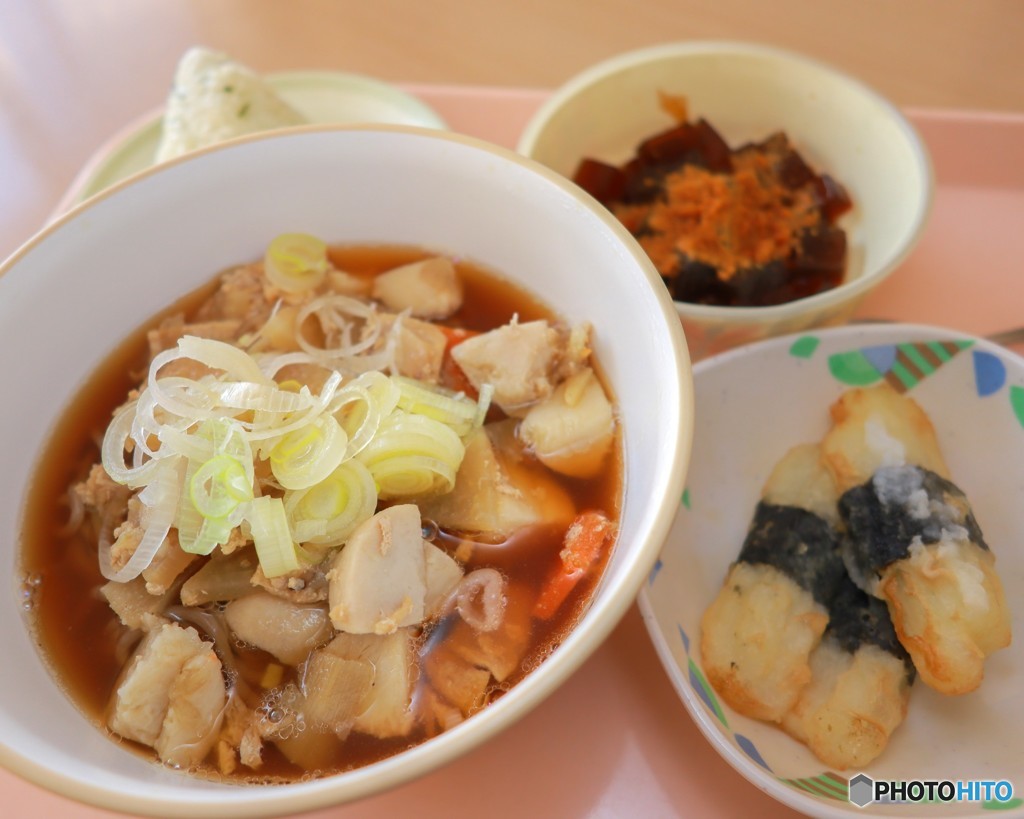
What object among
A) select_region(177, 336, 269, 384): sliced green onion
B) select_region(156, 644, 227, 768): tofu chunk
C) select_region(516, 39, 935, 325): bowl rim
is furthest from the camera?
select_region(516, 39, 935, 325): bowl rim

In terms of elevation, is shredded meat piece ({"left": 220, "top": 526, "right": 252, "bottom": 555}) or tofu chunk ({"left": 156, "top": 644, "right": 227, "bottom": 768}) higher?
shredded meat piece ({"left": 220, "top": 526, "right": 252, "bottom": 555})

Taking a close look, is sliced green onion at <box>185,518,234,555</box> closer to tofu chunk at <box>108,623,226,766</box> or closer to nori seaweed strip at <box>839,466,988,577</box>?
tofu chunk at <box>108,623,226,766</box>

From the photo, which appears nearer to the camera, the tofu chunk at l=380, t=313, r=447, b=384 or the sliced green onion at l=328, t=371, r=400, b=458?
the sliced green onion at l=328, t=371, r=400, b=458

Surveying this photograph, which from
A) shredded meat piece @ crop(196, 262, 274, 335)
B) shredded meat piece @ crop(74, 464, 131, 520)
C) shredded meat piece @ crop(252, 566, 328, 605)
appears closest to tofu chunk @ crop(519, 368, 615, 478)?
shredded meat piece @ crop(252, 566, 328, 605)

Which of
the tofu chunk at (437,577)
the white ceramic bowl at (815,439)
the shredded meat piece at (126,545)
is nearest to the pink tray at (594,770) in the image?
the white ceramic bowl at (815,439)

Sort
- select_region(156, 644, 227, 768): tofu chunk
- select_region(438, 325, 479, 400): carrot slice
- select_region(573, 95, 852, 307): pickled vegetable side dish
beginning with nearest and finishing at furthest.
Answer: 1. select_region(156, 644, 227, 768): tofu chunk
2. select_region(438, 325, 479, 400): carrot slice
3. select_region(573, 95, 852, 307): pickled vegetable side dish

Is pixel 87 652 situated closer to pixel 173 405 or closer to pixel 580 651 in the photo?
pixel 173 405

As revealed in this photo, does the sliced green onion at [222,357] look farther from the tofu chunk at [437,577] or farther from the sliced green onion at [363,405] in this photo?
the tofu chunk at [437,577]

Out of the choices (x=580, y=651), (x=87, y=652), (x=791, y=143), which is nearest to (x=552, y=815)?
(x=580, y=651)
